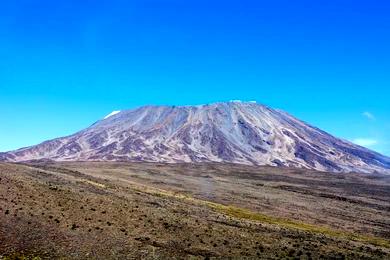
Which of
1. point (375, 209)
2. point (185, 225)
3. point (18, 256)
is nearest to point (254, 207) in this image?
point (375, 209)

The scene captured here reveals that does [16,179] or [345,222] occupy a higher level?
[16,179]

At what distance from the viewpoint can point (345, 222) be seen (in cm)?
7569

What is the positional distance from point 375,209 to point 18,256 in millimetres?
79210

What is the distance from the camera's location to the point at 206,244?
40.7m

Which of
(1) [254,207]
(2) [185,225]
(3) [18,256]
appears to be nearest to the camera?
(3) [18,256]

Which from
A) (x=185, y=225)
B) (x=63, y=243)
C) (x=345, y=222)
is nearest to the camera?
(x=63, y=243)

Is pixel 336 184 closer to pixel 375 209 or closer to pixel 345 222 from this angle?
pixel 375 209

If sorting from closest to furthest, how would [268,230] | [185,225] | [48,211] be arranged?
[48,211] < [185,225] < [268,230]

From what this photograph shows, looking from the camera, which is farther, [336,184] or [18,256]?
[336,184]

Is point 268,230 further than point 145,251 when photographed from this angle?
Yes

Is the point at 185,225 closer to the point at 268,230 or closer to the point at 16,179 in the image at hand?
the point at 268,230

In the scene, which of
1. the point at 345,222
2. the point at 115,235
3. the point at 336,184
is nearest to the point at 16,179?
the point at 115,235

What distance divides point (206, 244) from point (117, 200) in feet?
50.3

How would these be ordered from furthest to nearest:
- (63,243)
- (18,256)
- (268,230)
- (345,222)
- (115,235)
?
Result: (345,222)
(268,230)
(115,235)
(63,243)
(18,256)
